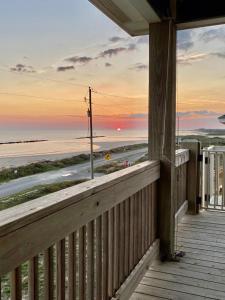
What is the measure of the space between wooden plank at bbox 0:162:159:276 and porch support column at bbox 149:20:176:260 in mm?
800

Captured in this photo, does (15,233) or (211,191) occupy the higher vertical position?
(15,233)

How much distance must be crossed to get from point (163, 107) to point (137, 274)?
1.46 m

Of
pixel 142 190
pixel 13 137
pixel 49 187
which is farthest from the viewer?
pixel 142 190

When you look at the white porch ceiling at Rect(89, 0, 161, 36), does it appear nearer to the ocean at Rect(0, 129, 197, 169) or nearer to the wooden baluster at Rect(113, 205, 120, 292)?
the ocean at Rect(0, 129, 197, 169)

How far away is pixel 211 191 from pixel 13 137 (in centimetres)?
432

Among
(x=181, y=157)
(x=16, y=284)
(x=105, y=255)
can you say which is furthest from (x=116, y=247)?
(x=181, y=157)

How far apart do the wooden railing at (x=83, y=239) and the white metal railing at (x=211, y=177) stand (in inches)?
80.9

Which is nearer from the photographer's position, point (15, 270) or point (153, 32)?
point (15, 270)

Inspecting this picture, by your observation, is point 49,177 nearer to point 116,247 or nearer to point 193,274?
point 116,247

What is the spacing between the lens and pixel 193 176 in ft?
14.7

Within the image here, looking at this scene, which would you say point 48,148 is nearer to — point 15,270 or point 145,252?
point 15,270

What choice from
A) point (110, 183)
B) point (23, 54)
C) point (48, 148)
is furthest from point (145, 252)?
point (23, 54)

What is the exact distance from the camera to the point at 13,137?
40.3 inches

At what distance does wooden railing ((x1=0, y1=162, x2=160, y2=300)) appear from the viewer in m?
1.12
